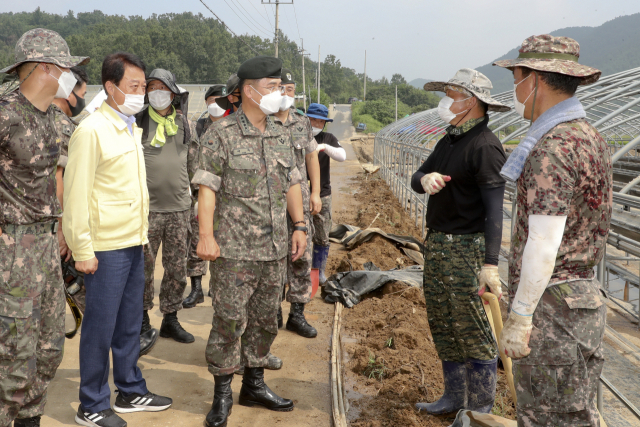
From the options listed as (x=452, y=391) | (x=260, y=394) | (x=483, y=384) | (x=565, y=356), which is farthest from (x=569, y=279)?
(x=260, y=394)

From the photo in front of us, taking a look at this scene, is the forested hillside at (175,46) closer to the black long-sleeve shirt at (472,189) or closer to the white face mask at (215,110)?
the white face mask at (215,110)

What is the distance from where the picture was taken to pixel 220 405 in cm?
312

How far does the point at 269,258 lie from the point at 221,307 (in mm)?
397

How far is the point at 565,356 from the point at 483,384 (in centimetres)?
115

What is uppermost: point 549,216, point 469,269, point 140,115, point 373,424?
point 140,115

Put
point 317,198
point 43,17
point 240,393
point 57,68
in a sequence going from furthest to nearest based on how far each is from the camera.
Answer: point 43,17 < point 317,198 < point 240,393 < point 57,68

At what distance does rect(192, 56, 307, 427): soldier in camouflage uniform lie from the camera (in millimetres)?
2967

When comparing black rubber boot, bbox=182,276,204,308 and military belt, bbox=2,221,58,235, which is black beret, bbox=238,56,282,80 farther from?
black rubber boot, bbox=182,276,204,308

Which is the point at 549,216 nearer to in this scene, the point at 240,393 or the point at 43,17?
the point at 240,393

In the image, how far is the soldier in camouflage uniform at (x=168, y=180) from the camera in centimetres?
407

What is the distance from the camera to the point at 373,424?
3184 millimetres

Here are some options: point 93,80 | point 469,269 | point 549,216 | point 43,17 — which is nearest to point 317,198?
point 469,269

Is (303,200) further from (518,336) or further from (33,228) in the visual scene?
(518,336)

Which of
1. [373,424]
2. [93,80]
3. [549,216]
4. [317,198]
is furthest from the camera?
[93,80]
